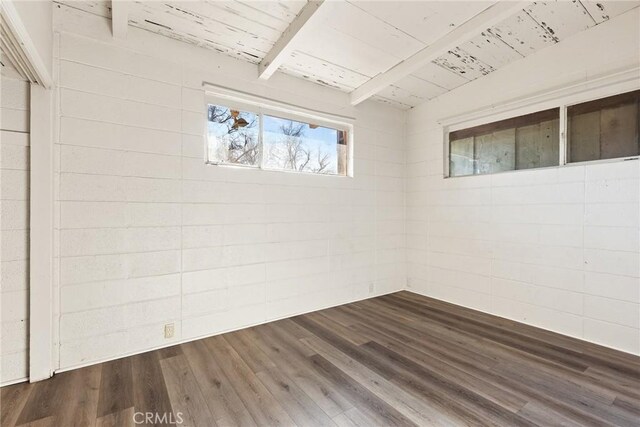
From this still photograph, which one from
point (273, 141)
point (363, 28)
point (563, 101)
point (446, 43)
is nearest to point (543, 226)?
point (563, 101)

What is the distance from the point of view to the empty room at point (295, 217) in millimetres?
1871

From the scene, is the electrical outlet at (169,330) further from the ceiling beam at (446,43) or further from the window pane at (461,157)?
the window pane at (461,157)

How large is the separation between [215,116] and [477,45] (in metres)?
2.65

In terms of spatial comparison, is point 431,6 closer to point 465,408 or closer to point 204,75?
point 204,75

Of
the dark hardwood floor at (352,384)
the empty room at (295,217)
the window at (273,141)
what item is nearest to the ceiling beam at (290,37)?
the empty room at (295,217)

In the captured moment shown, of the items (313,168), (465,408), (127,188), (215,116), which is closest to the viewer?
(465,408)

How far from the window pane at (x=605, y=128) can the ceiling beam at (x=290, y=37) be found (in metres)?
2.58

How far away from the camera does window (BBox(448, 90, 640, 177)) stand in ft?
8.10

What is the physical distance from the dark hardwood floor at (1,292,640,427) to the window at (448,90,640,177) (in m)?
1.74

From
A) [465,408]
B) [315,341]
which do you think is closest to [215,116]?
[315,341]

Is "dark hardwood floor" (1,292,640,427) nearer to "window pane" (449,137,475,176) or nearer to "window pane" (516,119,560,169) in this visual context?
"window pane" (516,119,560,169)

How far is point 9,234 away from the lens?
6.29 ft

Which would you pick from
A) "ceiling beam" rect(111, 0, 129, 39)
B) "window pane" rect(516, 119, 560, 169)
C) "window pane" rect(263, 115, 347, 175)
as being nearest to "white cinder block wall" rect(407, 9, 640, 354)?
"window pane" rect(516, 119, 560, 169)

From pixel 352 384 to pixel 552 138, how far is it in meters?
3.02
